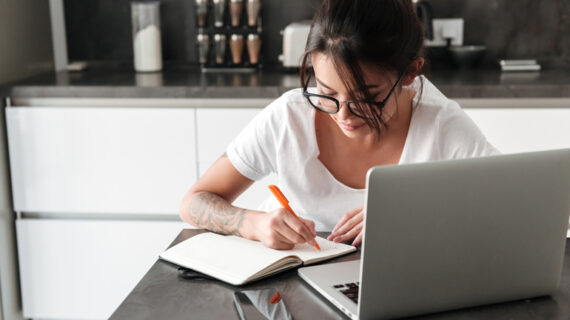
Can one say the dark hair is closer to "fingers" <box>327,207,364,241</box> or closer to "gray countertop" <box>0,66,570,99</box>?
"fingers" <box>327,207,364,241</box>

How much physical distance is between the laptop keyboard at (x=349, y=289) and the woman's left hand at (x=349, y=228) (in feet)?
0.69

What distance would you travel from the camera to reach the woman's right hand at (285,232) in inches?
43.2

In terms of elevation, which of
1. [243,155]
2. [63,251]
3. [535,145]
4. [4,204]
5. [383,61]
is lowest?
[63,251]

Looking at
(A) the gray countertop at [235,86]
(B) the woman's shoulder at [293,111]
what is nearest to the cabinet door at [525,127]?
(A) the gray countertop at [235,86]

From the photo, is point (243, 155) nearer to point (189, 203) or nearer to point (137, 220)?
point (189, 203)

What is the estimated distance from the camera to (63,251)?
7.42ft

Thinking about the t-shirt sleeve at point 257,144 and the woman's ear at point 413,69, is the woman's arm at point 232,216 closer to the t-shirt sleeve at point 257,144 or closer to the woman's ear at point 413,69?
the t-shirt sleeve at point 257,144

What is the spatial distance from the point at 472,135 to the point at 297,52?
3.68 feet

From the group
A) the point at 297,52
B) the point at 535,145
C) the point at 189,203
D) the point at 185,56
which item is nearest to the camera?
the point at 189,203

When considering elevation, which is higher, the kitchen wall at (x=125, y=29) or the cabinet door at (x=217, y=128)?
the kitchen wall at (x=125, y=29)

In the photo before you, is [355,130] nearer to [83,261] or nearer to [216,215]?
[216,215]

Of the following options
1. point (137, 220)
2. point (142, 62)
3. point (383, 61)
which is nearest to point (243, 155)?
point (383, 61)

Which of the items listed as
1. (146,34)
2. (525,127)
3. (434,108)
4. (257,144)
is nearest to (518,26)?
(525,127)

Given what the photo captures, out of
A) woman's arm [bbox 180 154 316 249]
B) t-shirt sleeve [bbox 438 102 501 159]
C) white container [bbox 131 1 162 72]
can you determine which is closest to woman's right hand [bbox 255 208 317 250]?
woman's arm [bbox 180 154 316 249]
